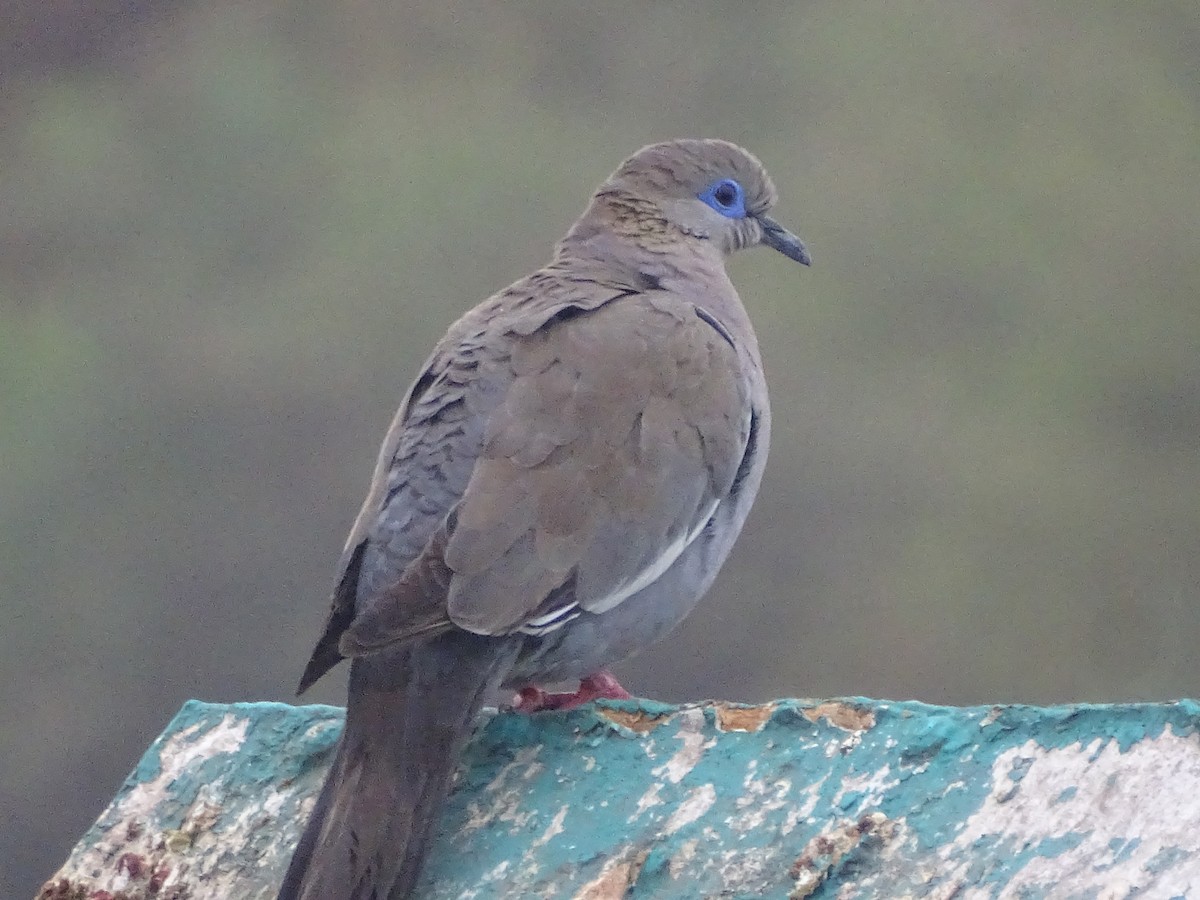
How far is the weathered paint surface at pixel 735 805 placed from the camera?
1.74 meters

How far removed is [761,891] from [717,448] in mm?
772

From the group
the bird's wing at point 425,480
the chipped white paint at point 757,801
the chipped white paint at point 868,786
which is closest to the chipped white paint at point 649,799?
the chipped white paint at point 757,801

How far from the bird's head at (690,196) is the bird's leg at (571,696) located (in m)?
0.86

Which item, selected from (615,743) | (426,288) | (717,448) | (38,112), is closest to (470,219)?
(426,288)

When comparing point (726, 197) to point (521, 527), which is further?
point (726, 197)

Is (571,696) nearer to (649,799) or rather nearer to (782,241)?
(649,799)

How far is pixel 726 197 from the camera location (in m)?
3.08

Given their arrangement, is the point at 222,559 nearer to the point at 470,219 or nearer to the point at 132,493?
the point at 132,493

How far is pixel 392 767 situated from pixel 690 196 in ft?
4.70

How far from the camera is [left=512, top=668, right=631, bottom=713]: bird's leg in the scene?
232 centimetres

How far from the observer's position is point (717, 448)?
96.2 inches

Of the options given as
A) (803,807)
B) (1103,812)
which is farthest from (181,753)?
(1103,812)

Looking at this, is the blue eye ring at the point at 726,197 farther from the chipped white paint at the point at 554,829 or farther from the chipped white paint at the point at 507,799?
the chipped white paint at the point at 554,829

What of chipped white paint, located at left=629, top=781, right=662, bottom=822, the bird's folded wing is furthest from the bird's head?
chipped white paint, located at left=629, top=781, right=662, bottom=822
